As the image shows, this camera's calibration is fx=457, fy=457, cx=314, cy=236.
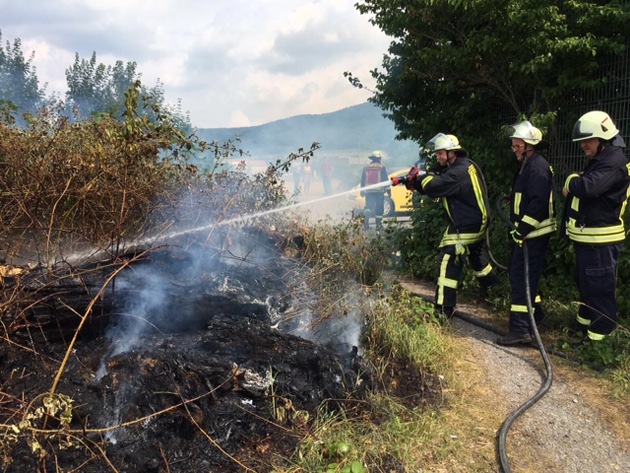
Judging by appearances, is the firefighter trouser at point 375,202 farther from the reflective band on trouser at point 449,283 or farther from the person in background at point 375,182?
the reflective band on trouser at point 449,283

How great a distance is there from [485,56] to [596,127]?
1779 millimetres

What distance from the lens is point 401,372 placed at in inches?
144

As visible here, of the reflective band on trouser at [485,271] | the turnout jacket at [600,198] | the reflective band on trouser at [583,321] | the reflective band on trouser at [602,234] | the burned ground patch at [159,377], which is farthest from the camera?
the reflective band on trouser at [485,271]

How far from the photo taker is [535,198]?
4.27 metres

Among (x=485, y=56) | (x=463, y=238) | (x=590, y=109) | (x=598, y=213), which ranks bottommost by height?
(x=463, y=238)

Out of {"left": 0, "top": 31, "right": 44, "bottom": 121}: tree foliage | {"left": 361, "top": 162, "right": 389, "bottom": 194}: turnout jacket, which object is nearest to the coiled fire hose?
{"left": 361, "top": 162, "right": 389, "bottom": 194}: turnout jacket

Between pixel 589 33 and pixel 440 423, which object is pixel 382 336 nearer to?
pixel 440 423

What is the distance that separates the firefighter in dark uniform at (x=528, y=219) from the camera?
168 inches

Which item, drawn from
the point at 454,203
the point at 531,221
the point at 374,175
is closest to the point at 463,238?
the point at 454,203

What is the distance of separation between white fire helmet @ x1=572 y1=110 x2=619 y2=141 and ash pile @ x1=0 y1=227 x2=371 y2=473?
2584 millimetres

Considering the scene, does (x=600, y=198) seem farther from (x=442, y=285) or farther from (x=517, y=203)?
(x=442, y=285)

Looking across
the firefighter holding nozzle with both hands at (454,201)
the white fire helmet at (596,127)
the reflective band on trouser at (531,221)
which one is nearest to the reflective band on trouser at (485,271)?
the firefighter holding nozzle with both hands at (454,201)

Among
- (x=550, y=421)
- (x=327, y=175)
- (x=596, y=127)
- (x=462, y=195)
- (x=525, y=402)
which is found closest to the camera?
(x=550, y=421)

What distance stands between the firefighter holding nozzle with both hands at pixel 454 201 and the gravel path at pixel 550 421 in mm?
746
